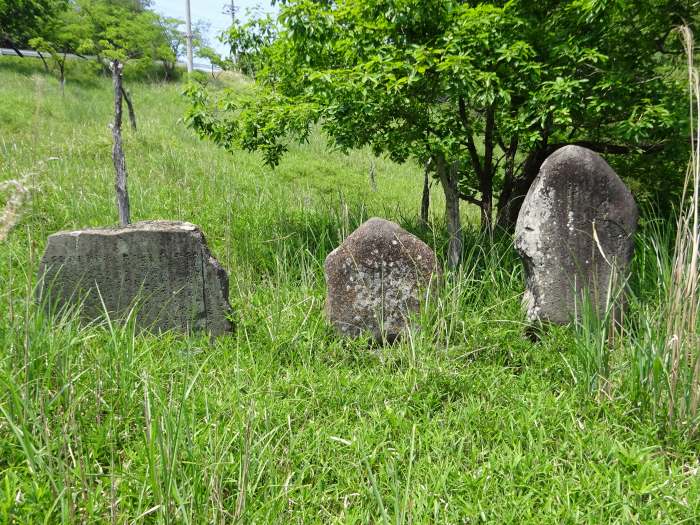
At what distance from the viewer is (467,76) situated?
3488 mm

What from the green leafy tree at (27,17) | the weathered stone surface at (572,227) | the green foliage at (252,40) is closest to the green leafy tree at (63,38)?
the green leafy tree at (27,17)

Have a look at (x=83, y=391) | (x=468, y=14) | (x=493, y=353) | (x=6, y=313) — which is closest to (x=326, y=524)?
(x=83, y=391)

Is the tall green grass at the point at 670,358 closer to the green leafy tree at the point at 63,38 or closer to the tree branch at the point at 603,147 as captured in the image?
the tree branch at the point at 603,147

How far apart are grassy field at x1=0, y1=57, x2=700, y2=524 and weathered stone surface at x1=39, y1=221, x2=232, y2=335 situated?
0.21 metres

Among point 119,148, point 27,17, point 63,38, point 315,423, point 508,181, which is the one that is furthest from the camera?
point 27,17

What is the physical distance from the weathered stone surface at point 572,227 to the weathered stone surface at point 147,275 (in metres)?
2.17

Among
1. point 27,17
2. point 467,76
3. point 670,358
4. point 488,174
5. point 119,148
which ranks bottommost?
point 670,358

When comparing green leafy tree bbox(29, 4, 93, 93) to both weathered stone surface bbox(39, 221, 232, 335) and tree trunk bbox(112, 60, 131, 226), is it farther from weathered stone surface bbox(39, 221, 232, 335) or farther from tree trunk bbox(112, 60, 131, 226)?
weathered stone surface bbox(39, 221, 232, 335)

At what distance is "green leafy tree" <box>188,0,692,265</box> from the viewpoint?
360 cm

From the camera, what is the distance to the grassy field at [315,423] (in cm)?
178

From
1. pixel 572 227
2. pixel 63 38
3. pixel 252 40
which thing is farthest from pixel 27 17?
pixel 572 227

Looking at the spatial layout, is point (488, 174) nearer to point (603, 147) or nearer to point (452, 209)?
point (452, 209)

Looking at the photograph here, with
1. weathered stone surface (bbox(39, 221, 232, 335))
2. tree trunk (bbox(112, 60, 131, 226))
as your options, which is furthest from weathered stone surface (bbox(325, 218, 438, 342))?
tree trunk (bbox(112, 60, 131, 226))

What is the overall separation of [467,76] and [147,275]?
2625 mm
